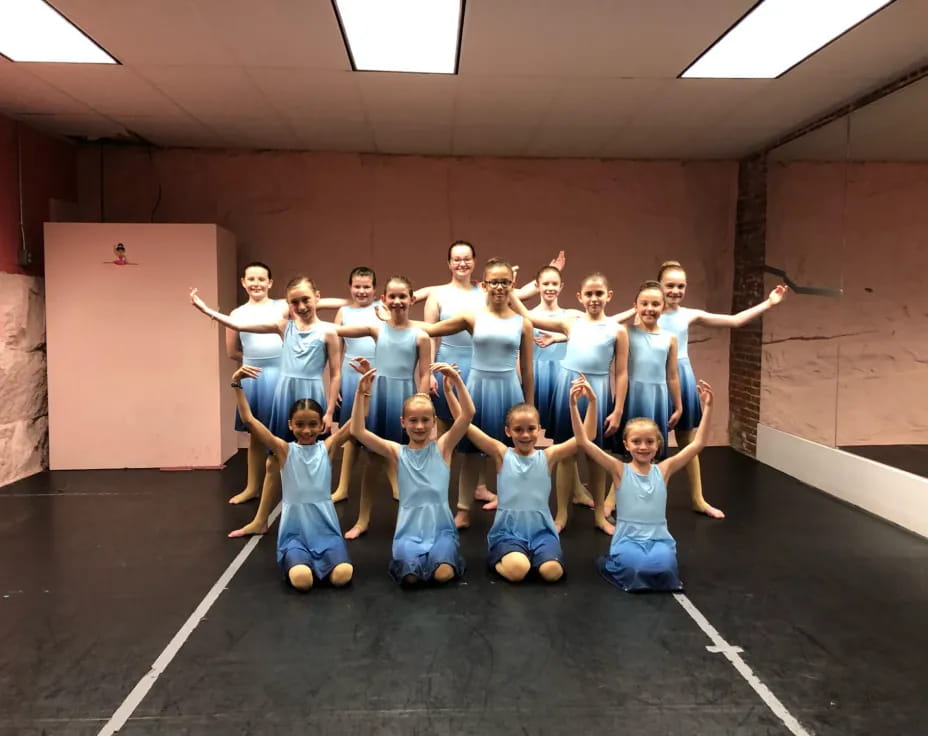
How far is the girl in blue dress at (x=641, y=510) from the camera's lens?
2869 mm

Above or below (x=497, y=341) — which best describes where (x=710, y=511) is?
below

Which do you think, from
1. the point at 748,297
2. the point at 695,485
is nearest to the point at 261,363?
the point at 695,485

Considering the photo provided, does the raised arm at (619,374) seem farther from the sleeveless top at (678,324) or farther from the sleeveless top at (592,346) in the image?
the sleeveless top at (678,324)

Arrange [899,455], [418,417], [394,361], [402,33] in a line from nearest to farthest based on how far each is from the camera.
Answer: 1. [418,417]
2. [402,33]
3. [394,361]
4. [899,455]

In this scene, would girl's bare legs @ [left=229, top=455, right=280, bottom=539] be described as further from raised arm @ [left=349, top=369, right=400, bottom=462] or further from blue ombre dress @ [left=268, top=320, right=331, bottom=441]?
raised arm @ [left=349, top=369, right=400, bottom=462]

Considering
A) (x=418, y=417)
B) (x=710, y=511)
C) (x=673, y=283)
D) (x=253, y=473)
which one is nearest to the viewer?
(x=418, y=417)

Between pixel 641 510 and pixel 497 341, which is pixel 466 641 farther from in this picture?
pixel 497 341

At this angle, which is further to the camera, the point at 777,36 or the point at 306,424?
the point at 777,36

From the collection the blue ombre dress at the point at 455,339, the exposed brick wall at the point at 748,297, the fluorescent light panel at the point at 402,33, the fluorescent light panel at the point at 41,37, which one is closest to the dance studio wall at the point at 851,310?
the exposed brick wall at the point at 748,297

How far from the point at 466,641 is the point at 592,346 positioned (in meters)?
1.64

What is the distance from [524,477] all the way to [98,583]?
188 cm

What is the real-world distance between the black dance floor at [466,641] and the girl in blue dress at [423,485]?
0.38 feet

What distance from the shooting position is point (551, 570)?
2.91 m

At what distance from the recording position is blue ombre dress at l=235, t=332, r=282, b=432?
3.92m
